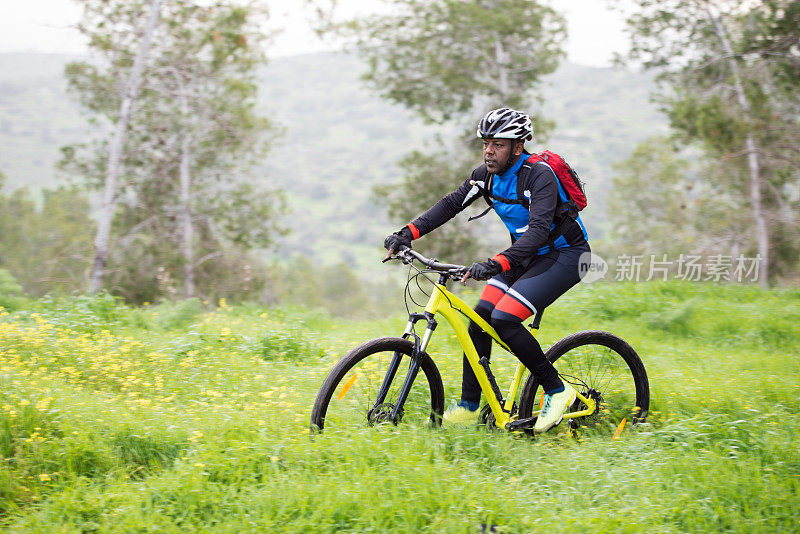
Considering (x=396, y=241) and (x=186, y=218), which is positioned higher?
(x=396, y=241)

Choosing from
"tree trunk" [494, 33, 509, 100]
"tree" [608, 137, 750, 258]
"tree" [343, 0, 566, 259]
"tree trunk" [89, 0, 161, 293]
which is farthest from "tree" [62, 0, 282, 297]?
"tree" [608, 137, 750, 258]

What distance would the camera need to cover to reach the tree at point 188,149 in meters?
16.2

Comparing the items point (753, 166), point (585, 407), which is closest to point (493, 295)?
point (585, 407)

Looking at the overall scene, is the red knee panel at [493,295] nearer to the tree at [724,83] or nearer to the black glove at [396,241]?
the black glove at [396,241]

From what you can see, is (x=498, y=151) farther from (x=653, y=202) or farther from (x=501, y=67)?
(x=653, y=202)

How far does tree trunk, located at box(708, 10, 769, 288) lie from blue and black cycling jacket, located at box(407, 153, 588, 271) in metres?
12.9

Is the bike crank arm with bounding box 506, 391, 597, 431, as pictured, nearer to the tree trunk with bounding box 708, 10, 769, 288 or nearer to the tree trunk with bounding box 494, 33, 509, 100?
the tree trunk with bounding box 708, 10, 769, 288

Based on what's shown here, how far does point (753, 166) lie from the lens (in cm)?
1859

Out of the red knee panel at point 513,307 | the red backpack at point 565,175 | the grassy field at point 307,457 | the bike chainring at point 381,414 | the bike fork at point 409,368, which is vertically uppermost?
the red backpack at point 565,175

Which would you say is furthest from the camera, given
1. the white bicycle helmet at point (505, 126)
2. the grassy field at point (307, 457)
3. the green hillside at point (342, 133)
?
the green hillside at point (342, 133)

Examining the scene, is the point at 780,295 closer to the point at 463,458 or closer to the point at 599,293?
the point at 599,293

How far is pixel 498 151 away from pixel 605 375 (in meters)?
2.21

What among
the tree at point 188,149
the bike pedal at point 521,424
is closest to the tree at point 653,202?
the tree at point 188,149

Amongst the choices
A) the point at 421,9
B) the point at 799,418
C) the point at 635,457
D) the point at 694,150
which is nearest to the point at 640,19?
the point at 421,9
